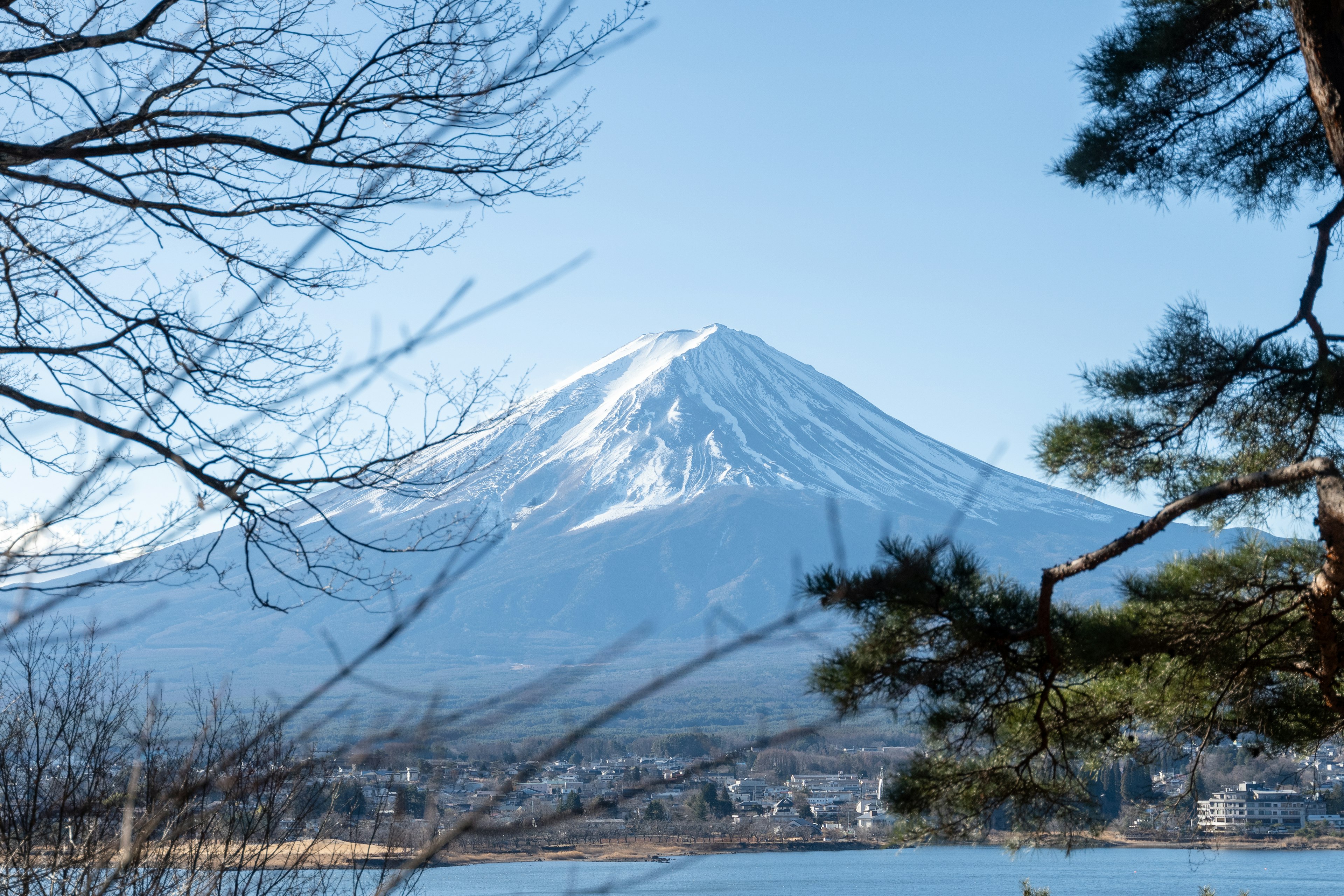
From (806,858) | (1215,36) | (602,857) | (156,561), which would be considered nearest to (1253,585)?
(1215,36)

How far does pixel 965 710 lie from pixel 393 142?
2226 millimetres

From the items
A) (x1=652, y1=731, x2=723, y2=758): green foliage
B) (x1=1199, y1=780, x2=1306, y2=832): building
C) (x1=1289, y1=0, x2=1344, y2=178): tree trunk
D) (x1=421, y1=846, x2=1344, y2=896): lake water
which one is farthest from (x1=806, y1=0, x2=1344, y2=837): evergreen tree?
(x1=421, y1=846, x2=1344, y2=896): lake water

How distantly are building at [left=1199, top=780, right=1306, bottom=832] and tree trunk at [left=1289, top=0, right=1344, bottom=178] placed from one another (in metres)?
5.35

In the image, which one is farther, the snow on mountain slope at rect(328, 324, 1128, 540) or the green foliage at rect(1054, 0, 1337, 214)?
the snow on mountain slope at rect(328, 324, 1128, 540)

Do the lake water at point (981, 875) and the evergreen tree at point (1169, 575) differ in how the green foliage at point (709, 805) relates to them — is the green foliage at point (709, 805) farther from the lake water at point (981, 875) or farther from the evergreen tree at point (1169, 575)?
the lake water at point (981, 875)

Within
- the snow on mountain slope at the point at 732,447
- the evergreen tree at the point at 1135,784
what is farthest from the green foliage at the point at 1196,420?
the snow on mountain slope at the point at 732,447

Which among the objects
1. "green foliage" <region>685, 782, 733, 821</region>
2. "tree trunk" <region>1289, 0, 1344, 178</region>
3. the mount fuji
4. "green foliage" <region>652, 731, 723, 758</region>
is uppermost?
the mount fuji

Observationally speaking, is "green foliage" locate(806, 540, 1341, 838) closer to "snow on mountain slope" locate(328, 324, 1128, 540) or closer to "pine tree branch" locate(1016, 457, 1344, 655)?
"pine tree branch" locate(1016, 457, 1344, 655)

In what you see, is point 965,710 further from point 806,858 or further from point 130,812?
point 806,858

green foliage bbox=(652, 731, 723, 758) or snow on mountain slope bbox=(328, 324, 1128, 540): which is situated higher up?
snow on mountain slope bbox=(328, 324, 1128, 540)

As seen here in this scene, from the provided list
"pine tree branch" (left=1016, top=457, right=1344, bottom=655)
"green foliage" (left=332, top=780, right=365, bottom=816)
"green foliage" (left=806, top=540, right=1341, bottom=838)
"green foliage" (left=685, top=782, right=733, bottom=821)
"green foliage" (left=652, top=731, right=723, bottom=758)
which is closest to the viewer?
"green foliage" (left=652, top=731, right=723, bottom=758)

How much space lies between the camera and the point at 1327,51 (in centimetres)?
313

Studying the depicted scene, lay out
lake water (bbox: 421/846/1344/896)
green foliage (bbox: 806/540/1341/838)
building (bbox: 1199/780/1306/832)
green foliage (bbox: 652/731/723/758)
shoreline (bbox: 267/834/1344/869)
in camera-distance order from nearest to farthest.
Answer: green foliage (bbox: 652/731/723/758), shoreline (bbox: 267/834/1344/869), green foliage (bbox: 806/540/1341/838), building (bbox: 1199/780/1306/832), lake water (bbox: 421/846/1344/896)

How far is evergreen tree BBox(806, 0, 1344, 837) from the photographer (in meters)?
3.05
